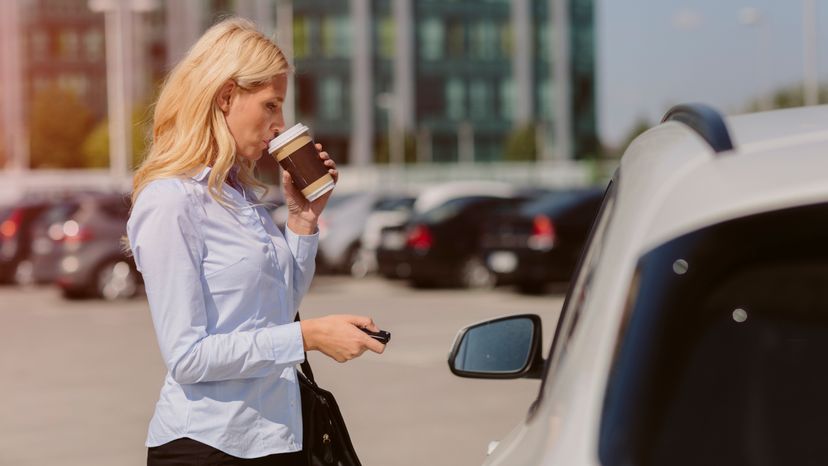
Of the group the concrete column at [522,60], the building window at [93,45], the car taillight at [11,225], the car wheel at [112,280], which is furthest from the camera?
the building window at [93,45]

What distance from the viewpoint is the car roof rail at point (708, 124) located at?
1897 millimetres

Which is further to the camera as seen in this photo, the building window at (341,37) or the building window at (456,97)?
the building window at (456,97)

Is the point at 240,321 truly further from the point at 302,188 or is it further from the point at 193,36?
the point at 193,36

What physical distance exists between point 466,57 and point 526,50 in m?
4.18

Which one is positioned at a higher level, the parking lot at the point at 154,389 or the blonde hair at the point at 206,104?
the blonde hair at the point at 206,104

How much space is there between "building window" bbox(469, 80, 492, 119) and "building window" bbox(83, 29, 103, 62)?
2448cm

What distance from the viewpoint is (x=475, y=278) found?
74.2 ft

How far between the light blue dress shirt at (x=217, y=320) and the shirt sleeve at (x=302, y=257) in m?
0.18

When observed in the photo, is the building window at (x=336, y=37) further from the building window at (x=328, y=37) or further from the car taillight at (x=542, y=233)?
the car taillight at (x=542, y=233)

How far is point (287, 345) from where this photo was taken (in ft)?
9.58

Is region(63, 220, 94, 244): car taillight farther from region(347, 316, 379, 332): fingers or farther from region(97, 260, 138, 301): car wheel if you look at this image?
region(347, 316, 379, 332): fingers

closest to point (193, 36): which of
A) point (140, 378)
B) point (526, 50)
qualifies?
point (526, 50)

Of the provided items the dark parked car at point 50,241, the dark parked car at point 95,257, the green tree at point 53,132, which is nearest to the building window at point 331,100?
the green tree at point 53,132

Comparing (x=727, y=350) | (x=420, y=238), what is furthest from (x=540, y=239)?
(x=727, y=350)
